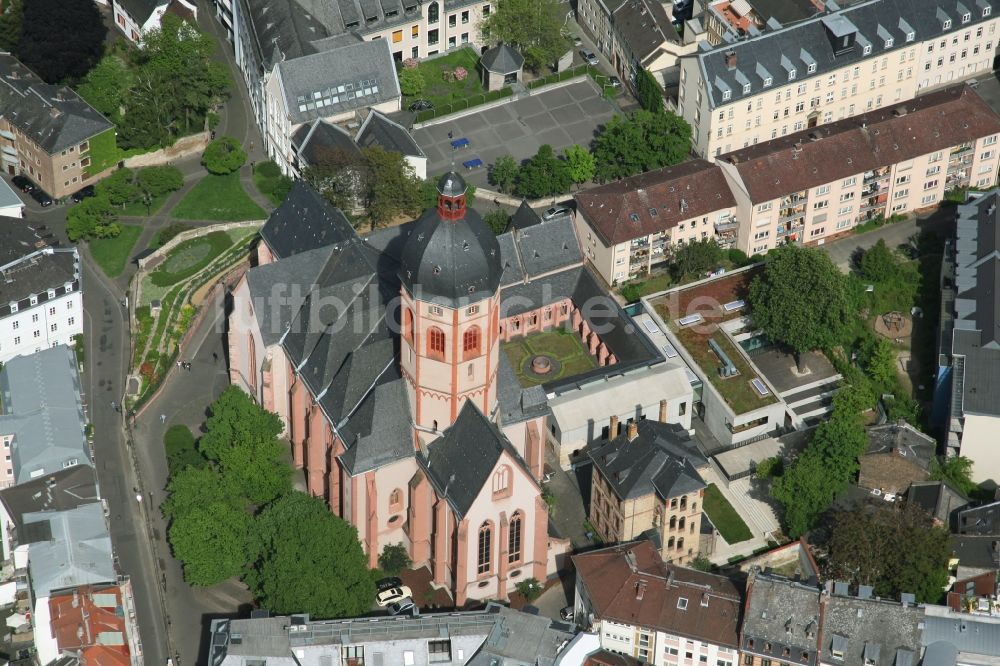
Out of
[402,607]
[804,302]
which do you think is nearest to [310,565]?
[402,607]

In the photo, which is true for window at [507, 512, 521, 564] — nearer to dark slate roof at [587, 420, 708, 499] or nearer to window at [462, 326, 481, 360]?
dark slate roof at [587, 420, 708, 499]

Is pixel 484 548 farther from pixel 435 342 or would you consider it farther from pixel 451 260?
pixel 451 260

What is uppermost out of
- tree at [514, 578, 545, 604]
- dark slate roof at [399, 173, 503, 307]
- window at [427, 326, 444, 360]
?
dark slate roof at [399, 173, 503, 307]

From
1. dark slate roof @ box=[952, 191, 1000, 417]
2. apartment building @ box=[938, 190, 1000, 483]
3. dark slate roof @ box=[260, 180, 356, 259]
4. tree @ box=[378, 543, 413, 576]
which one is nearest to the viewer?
tree @ box=[378, 543, 413, 576]

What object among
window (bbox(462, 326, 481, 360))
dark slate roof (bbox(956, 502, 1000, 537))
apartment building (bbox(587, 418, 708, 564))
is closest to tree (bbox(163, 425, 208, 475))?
window (bbox(462, 326, 481, 360))

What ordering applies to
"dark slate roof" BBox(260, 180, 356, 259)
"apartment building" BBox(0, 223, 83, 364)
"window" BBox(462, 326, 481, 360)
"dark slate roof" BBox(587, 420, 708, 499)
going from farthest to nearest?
1. "apartment building" BBox(0, 223, 83, 364)
2. "dark slate roof" BBox(260, 180, 356, 259)
3. "dark slate roof" BBox(587, 420, 708, 499)
4. "window" BBox(462, 326, 481, 360)

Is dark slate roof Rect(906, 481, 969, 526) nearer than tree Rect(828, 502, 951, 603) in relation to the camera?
No
